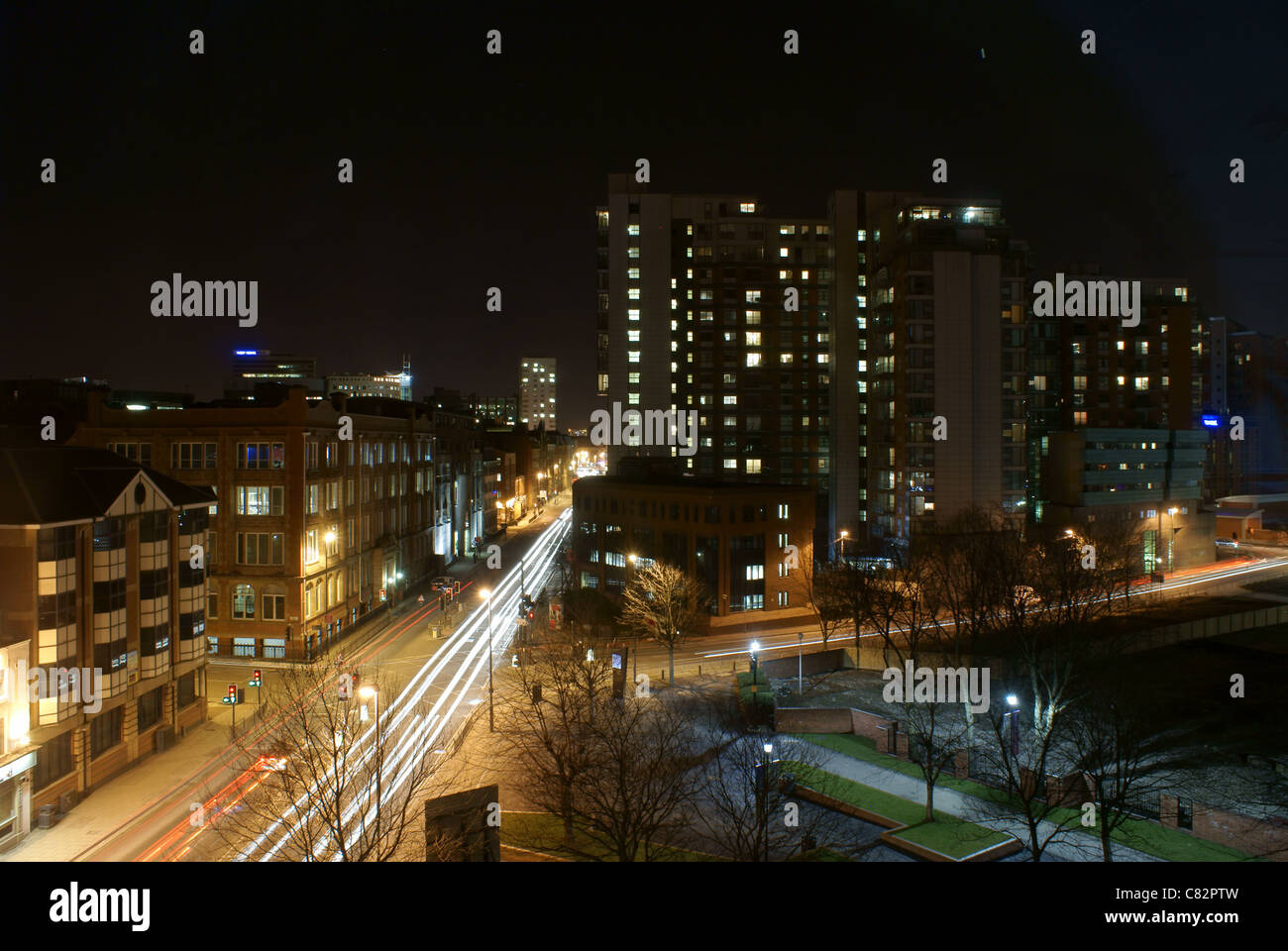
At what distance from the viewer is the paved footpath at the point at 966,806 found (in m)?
16.3

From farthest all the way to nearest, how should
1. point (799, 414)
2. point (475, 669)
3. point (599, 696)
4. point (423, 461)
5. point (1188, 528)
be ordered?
point (799, 414), point (1188, 528), point (423, 461), point (475, 669), point (599, 696)

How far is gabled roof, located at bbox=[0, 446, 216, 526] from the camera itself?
59.6ft

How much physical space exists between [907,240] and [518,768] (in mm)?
42109

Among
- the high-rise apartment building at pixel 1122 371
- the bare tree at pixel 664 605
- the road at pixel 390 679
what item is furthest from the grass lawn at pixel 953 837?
the high-rise apartment building at pixel 1122 371

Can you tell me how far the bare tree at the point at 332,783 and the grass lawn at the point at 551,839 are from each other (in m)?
1.85

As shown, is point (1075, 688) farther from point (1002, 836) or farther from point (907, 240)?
point (907, 240)

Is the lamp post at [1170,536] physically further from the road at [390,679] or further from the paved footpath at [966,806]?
the paved footpath at [966,806]

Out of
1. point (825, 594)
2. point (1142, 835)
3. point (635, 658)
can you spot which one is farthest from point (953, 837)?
point (825, 594)

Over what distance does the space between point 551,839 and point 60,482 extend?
1489cm

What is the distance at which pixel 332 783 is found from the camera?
15.0m

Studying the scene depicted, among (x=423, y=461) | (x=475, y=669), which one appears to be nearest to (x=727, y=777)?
A: (x=475, y=669)

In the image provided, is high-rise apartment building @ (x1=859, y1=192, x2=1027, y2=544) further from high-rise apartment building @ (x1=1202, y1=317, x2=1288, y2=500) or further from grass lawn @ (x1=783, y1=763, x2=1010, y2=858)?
high-rise apartment building @ (x1=1202, y1=317, x2=1288, y2=500)

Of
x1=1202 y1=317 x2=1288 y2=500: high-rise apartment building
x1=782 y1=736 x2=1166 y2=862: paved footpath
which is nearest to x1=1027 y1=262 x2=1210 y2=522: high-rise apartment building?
x1=1202 y1=317 x2=1288 y2=500: high-rise apartment building
